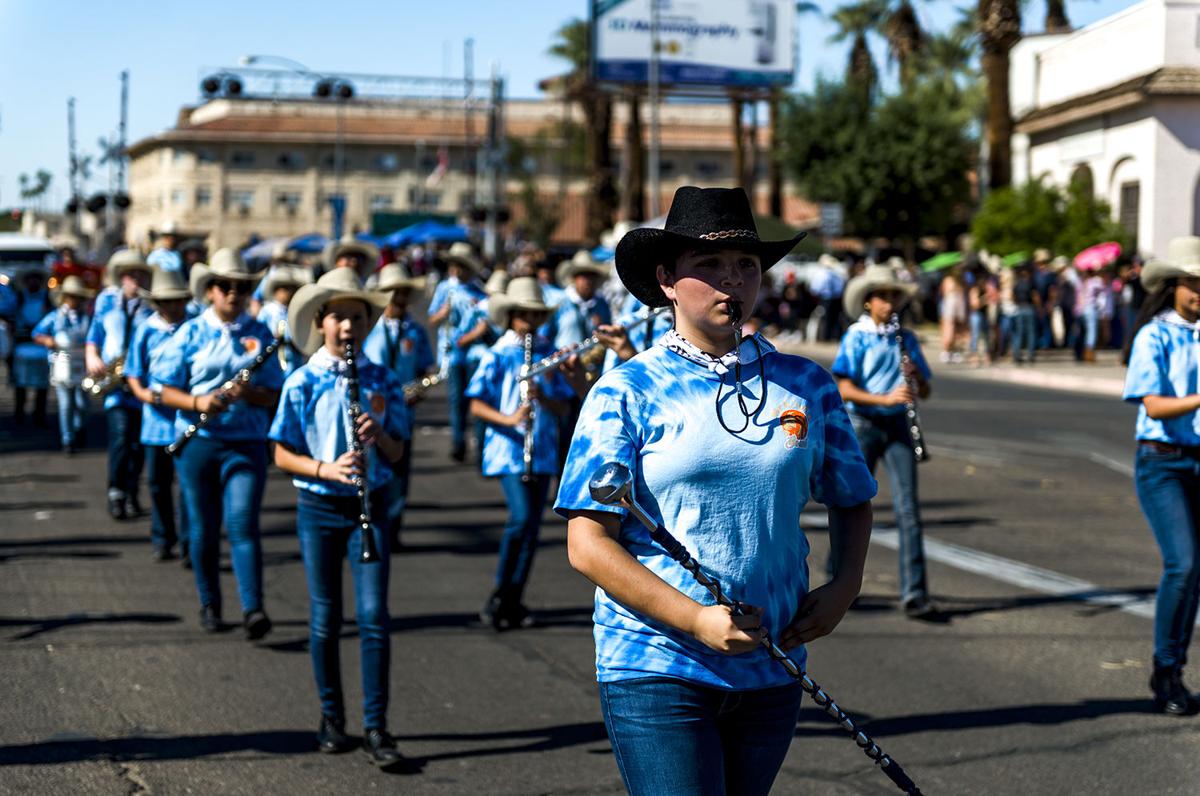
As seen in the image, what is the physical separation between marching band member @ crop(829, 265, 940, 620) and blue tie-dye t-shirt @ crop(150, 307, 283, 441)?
131 inches

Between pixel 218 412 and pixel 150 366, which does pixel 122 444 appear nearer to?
pixel 150 366

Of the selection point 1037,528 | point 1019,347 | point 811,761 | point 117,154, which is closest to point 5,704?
point 811,761

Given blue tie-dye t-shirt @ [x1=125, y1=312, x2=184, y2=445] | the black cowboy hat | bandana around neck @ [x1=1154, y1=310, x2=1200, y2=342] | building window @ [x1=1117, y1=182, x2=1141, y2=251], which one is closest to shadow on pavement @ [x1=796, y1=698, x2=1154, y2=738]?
bandana around neck @ [x1=1154, y1=310, x2=1200, y2=342]

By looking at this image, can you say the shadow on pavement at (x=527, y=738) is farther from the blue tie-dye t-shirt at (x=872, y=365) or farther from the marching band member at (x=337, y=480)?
the blue tie-dye t-shirt at (x=872, y=365)

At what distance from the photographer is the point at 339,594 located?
6824 mm

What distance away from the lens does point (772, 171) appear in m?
61.9

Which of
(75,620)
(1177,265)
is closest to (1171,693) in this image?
(1177,265)

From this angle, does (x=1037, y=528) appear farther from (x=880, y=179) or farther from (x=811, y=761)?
(x=880, y=179)

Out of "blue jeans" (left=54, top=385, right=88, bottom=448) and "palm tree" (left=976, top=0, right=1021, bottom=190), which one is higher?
"palm tree" (left=976, top=0, right=1021, bottom=190)

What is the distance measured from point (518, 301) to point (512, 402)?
0.72 metres

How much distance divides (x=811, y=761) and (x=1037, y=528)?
656cm

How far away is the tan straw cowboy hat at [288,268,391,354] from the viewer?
22.6 feet

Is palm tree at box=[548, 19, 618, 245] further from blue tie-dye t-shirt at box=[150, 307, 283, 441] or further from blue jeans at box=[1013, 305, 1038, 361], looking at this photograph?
blue tie-dye t-shirt at box=[150, 307, 283, 441]

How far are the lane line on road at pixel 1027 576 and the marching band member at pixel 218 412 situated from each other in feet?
15.8
